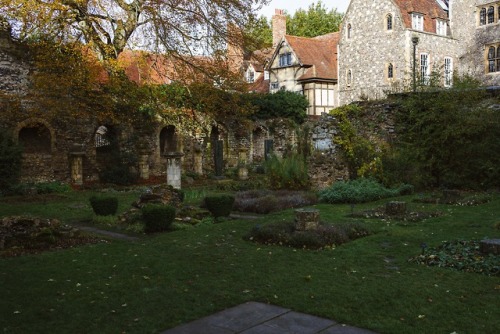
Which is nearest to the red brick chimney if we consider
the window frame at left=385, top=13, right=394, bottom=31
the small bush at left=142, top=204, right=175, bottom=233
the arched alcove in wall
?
the window frame at left=385, top=13, right=394, bottom=31

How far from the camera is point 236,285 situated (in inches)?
262

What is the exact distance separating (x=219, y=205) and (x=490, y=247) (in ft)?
21.7

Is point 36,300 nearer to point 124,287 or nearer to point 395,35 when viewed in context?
point 124,287

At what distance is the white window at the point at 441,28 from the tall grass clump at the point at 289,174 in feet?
80.0

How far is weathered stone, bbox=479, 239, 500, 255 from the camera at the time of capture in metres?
7.52

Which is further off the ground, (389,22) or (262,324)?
(389,22)

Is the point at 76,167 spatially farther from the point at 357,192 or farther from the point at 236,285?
the point at 236,285

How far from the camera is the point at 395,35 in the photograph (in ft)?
114

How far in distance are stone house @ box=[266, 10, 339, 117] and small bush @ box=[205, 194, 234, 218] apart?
25.2 m

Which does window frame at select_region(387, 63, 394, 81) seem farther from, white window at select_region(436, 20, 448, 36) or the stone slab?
the stone slab

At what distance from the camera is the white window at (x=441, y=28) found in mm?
36319

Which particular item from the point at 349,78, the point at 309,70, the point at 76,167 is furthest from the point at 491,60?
the point at 76,167

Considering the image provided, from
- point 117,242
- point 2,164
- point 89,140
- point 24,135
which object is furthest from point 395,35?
point 117,242

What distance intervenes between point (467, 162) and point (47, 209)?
13.4 meters
